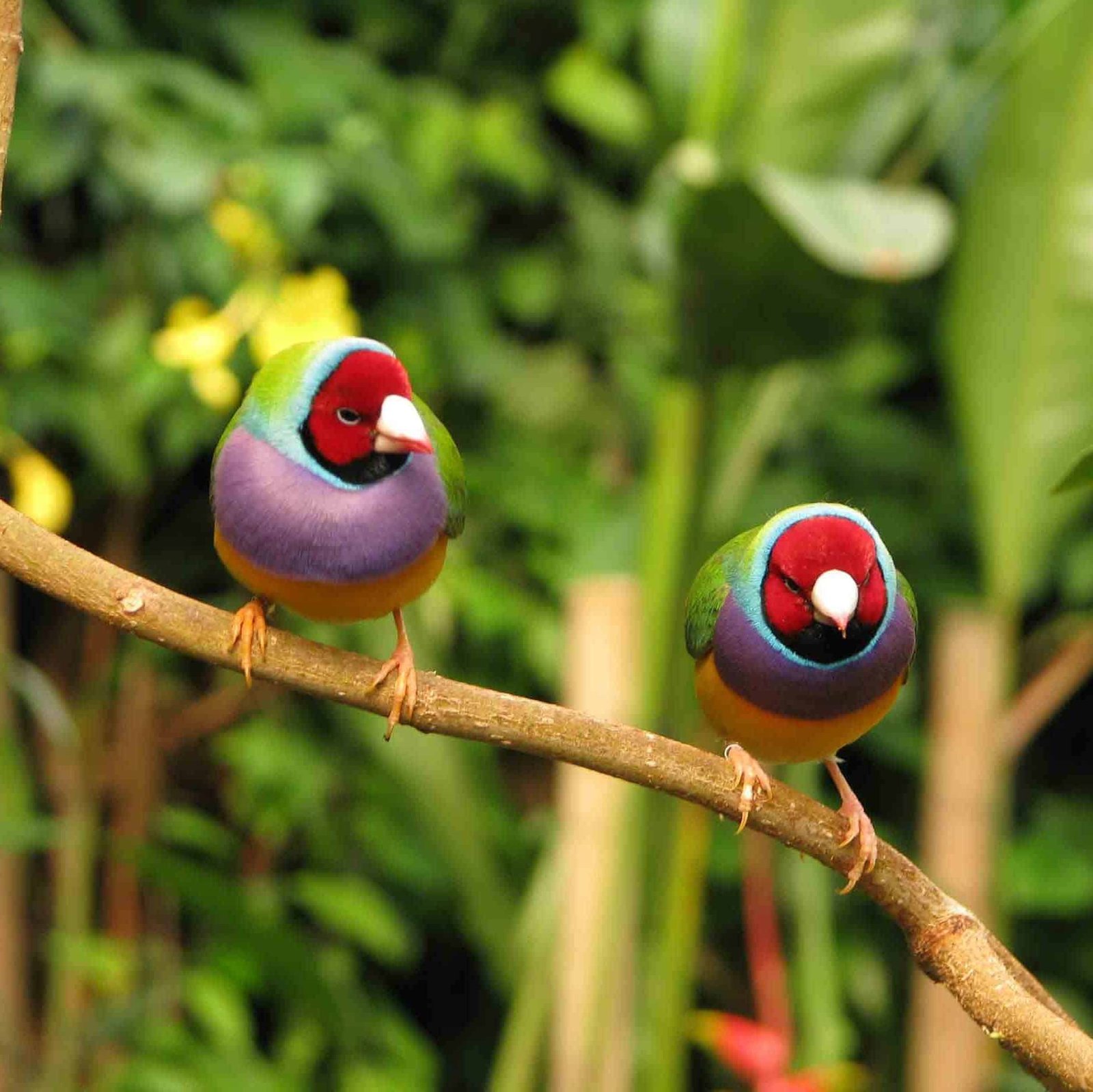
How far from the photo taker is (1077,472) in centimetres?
93

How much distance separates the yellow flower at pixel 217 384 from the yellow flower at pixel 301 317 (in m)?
0.06

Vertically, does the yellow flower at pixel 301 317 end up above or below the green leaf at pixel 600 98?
below

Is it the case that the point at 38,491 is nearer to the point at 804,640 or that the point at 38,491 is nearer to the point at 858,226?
the point at 858,226

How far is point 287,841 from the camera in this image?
3172mm

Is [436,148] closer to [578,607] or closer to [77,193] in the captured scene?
[77,193]

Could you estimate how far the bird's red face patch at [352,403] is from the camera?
1.08 metres

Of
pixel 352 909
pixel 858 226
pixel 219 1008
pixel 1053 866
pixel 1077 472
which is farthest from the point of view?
pixel 1053 866

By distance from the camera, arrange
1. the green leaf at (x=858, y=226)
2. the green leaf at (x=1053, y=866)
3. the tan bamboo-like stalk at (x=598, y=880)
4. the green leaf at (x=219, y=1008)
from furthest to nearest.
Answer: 1. the green leaf at (x=1053, y=866)
2. the green leaf at (x=219, y=1008)
3. the tan bamboo-like stalk at (x=598, y=880)
4. the green leaf at (x=858, y=226)

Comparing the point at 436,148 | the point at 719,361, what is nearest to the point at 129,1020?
the point at 719,361

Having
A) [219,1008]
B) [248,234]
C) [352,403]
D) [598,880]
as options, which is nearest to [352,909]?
[219,1008]

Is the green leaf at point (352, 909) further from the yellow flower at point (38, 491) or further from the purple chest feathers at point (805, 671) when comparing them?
the purple chest feathers at point (805, 671)

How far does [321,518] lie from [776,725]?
1.30 ft

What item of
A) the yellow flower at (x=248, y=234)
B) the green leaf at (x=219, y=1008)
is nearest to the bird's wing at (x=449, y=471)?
the yellow flower at (x=248, y=234)

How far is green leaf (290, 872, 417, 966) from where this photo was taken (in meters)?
2.89
